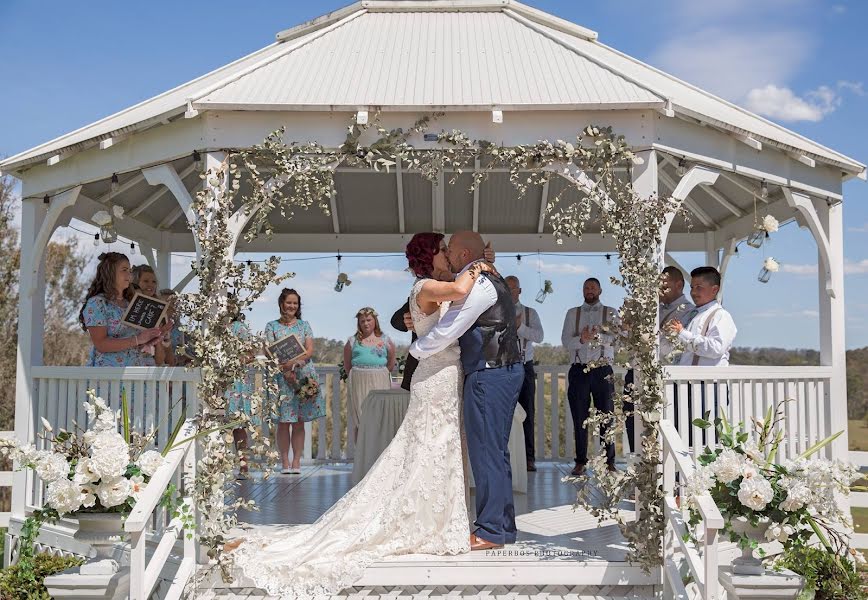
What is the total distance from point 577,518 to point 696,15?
2799 centimetres

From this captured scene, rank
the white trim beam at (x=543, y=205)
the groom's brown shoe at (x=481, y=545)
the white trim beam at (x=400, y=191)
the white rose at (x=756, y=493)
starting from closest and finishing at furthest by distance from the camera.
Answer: the white rose at (x=756, y=493), the groom's brown shoe at (x=481, y=545), the white trim beam at (x=400, y=191), the white trim beam at (x=543, y=205)

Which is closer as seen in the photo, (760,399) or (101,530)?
(101,530)

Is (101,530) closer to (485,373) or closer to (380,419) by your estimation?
(485,373)

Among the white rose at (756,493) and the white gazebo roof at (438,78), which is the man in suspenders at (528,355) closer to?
the white gazebo roof at (438,78)

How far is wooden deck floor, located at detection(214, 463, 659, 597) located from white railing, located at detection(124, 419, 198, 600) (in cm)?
91

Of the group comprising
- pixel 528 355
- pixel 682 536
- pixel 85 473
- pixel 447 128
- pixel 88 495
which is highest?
pixel 447 128

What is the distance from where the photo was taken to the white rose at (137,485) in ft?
17.1

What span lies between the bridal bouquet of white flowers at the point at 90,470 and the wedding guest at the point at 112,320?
189cm

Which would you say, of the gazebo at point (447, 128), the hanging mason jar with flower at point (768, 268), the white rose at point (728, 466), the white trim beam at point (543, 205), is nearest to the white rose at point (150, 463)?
the gazebo at point (447, 128)

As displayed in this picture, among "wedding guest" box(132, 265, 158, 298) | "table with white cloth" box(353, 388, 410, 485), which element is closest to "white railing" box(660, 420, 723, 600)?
"table with white cloth" box(353, 388, 410, 485)

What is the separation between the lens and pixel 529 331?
10.1 metres

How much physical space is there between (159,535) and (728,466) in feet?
12.4

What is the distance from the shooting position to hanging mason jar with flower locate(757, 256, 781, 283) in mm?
7488

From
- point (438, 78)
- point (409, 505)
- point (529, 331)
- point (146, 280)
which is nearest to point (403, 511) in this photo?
point (409, 505)
